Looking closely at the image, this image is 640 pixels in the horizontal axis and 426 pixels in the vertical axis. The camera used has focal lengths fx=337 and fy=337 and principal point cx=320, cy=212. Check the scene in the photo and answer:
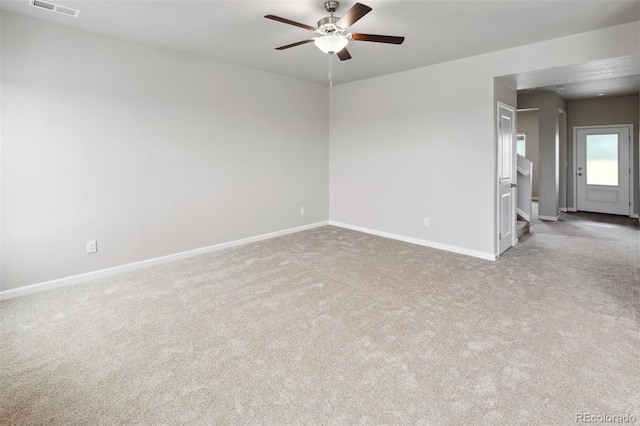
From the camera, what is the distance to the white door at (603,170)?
7.36 meters

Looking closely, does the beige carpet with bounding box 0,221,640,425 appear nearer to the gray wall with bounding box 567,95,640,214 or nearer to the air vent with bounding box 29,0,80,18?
the air vent with bounding box 29,0,80,18

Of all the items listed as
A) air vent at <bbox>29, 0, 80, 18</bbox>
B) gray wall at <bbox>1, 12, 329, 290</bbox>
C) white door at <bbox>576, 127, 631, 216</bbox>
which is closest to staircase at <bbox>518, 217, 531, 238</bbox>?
white door at <bbox>576, 127, 631, 216</bbox>

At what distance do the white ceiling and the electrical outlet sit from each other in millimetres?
2242

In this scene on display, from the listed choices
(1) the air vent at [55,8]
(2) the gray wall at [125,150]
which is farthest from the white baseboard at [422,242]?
(1) the air vent at [55,8]

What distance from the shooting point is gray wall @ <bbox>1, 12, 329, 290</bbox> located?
3238 millimetres

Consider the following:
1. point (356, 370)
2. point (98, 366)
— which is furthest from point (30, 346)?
point (356, 370)

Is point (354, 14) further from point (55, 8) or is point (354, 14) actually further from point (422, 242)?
point (422, 242)

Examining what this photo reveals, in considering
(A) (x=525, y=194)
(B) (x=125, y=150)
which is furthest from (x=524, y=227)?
(B) (x=125, y=150)

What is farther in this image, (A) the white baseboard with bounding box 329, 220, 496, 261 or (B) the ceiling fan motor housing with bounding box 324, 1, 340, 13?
(A) the white baseboard with bounding box 329, 220, 496, 261

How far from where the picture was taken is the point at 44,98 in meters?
3.31

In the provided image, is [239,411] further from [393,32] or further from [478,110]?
[478,110]

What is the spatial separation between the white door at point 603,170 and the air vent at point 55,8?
959cm

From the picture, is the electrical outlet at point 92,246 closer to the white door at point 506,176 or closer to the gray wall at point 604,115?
the white door at point 506,176

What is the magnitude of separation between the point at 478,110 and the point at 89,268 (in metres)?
5.08
